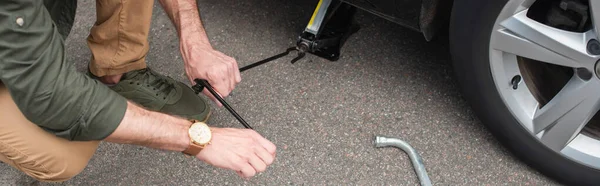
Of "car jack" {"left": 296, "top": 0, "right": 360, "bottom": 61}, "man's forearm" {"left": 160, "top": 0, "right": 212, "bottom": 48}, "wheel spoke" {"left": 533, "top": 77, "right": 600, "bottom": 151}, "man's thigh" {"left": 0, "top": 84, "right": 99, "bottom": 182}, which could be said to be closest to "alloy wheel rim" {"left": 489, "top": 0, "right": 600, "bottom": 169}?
"wheel spoke" {"left": 533, "top": 77, "right": 600, "bottom": 151}

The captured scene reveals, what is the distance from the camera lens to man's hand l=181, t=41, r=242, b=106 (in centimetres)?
176

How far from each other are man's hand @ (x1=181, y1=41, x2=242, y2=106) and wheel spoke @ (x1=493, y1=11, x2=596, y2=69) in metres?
0.71

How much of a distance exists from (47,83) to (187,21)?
56 cm

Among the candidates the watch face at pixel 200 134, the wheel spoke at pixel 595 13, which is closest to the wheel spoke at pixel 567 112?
the wheel spoke at pixel 595 13

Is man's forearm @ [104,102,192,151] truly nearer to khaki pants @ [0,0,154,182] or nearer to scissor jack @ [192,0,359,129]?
khaki pants @ [0,0,154,182]

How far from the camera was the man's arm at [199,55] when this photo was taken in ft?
5.80

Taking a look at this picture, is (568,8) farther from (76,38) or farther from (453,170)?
(76,38)

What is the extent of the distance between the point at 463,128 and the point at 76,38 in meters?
1.54

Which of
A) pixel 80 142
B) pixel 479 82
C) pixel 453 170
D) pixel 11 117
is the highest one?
pixel 11 117

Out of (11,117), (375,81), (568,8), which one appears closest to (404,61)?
(375,81)

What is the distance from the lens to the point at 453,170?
206 cm

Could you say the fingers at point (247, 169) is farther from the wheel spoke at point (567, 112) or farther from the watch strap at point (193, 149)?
the wheel spoke at point (567, 112)

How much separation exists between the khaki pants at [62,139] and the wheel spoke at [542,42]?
3.42ft

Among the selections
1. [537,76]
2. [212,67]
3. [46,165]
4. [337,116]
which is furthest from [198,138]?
[537,76]
